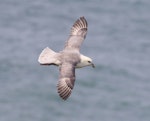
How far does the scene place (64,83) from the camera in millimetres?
22297

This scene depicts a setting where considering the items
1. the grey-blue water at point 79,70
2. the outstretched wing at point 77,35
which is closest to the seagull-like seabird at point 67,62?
the outstretched wing at point 77,35

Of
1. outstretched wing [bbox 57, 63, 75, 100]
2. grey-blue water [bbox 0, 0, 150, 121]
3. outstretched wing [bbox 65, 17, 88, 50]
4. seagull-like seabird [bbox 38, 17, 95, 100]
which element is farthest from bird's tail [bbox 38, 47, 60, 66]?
grey-blue water [bbox 0, 0, 150, 121]

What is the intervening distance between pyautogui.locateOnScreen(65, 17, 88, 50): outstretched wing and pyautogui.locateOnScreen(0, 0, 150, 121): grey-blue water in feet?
75.8

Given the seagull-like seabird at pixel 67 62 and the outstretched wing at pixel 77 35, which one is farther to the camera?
the outstretched wing at pixel 77 35

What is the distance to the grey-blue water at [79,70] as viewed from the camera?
164 ft

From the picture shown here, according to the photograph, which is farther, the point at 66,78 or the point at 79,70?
the point at 79,70

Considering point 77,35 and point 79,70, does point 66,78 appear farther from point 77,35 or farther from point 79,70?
point 79,70

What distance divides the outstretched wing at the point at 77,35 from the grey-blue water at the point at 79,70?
75.8 ft

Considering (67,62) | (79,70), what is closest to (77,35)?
(67,62)

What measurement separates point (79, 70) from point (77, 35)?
26361 millimetres

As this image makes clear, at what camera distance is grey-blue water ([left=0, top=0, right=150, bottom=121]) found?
4984 centimetres

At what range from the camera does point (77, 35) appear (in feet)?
82.7

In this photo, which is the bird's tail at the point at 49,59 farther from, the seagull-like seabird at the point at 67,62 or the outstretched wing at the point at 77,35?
the outstretched wing at the point at 77,35

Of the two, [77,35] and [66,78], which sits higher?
→ [77,35]
